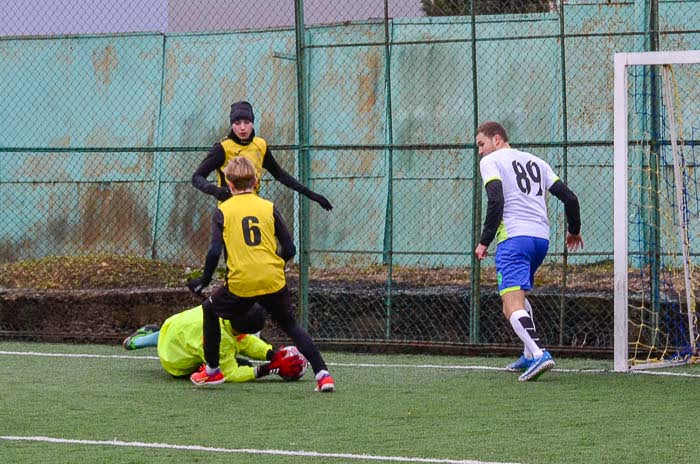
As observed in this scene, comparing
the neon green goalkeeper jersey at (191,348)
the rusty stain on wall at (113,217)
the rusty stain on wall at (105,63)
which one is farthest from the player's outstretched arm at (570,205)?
the rusty stain on wall at (105,63)

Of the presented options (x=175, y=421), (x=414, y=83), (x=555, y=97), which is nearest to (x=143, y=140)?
(x=414, y=83)

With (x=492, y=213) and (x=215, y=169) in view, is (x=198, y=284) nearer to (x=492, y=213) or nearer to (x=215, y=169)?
(x=215, y=169)

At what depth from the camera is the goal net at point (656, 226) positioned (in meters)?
9.70

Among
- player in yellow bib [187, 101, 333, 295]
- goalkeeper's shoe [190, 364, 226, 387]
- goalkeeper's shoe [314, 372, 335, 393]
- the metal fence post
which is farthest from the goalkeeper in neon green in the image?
the metal fence post

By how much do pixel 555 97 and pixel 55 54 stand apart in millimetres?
6279

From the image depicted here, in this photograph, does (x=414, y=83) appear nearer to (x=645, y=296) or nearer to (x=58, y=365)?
(x=645, y=296)

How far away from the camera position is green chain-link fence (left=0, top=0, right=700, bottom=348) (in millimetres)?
12781

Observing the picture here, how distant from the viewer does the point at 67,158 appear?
15.7 m

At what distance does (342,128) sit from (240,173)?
659cm

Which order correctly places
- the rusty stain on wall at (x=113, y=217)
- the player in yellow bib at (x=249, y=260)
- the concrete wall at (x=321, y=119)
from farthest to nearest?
the rusty stain on wall at (x=113, y=217), the concrete wall at (x=321, y=119), the player in yellow bib at (x=249, y=260)

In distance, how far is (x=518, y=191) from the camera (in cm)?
927

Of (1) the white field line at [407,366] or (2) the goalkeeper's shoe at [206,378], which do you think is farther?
(1) the white field line at [407,366]

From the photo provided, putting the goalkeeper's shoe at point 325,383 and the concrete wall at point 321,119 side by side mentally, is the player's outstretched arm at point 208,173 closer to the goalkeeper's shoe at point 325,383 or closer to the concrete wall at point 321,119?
the goalkeeper's shoe at point 325,383

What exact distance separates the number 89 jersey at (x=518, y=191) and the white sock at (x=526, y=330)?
0.57 meters
